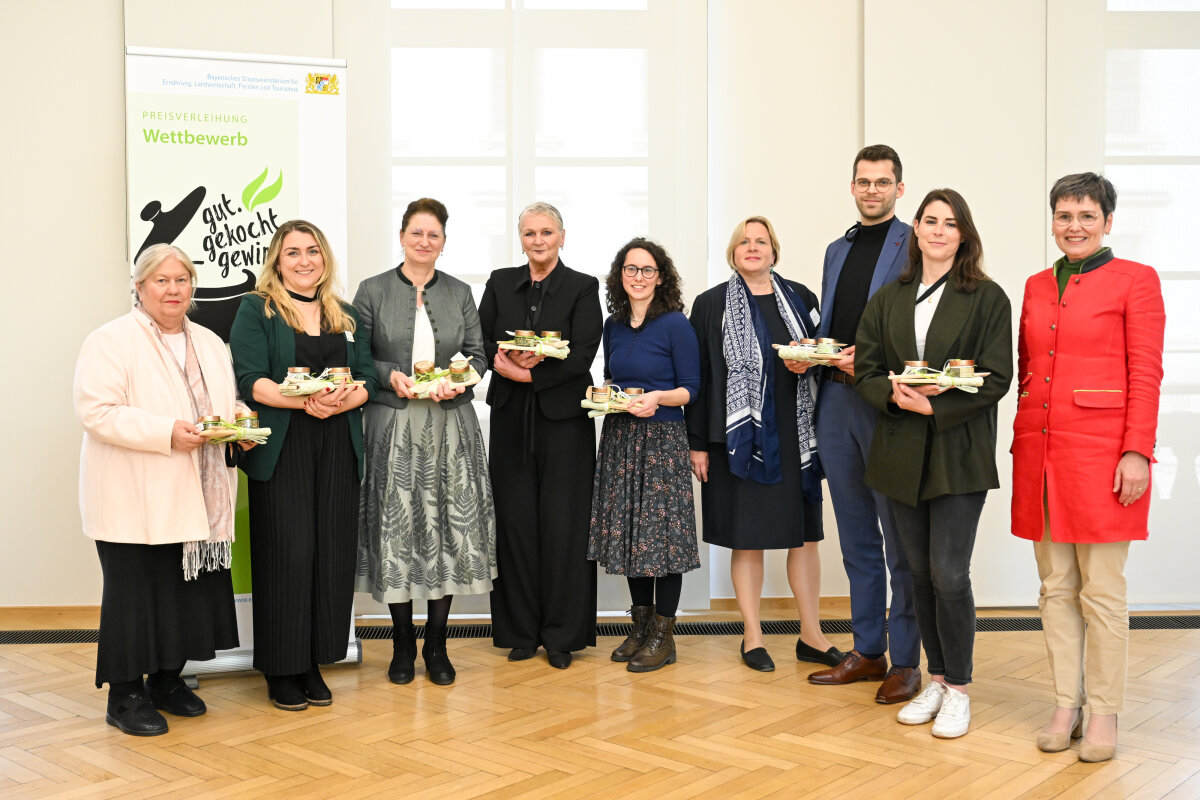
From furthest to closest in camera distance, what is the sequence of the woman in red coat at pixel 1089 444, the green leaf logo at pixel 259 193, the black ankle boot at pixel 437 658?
the green leaf logo at pixel 259 193 < the black ankle boot at pixel 437 658 < the woman in red coat at pixel 1089 444

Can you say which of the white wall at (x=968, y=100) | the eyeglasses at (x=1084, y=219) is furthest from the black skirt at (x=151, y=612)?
the white wall at (x=968, y=100)

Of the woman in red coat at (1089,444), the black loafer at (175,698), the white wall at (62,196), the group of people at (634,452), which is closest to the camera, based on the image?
the woman in red coat at (1089,444)

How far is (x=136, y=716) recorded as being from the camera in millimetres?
3262

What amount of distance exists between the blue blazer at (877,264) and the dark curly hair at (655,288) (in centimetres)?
57

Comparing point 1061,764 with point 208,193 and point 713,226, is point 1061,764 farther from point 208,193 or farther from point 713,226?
point 208,193

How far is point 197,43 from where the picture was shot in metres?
4.77

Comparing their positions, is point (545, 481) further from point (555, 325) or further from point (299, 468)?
point (299, 468)

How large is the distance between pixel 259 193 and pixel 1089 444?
3.14 m

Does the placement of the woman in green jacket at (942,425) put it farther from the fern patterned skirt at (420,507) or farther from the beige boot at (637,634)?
the fern patterned skirt at (420,507)

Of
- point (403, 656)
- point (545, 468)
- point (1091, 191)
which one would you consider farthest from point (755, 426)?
point (403, 656)

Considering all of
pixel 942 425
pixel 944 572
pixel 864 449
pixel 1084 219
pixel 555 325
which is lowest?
pixel 944 572

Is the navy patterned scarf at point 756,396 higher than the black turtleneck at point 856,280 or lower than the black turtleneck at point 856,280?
lower

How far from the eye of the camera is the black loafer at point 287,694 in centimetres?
351

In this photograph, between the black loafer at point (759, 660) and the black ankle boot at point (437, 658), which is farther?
the black loafer at point (759, 660)
